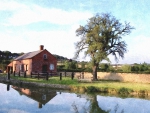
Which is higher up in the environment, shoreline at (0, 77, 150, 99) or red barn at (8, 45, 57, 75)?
red barn at (8, 45, 57, 75)

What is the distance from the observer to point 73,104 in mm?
18156

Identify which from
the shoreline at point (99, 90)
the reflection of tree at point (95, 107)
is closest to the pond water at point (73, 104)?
the reflection of tree at point (95, 107)

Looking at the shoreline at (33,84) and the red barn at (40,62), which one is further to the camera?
the red barn at (40,62)

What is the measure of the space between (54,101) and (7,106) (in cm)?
423

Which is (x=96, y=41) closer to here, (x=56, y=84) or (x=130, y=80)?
(x=130, y=80)

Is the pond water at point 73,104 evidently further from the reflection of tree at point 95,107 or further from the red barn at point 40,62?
the red barn at point 40,62

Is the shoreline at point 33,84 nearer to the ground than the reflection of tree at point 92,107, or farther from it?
farther from it

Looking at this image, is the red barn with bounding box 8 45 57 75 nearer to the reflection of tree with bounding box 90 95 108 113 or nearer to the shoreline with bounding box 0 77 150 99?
the shoreline with bounding box 0 77 150 99

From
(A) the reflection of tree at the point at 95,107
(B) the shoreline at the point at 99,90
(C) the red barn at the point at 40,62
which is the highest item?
(C) the red barn at the point at 40,62

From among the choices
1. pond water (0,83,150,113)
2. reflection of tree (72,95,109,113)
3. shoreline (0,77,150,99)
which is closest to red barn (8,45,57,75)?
shoreline (0,77,150,99)

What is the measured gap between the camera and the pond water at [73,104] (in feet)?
52.7

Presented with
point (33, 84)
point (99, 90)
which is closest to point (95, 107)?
point (99, 90)

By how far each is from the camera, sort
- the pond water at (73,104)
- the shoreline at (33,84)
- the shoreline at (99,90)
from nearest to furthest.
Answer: the pond water at (73,104), the shoreline at (99,90), the shoreline at (33,84)

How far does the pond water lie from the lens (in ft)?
52.7
